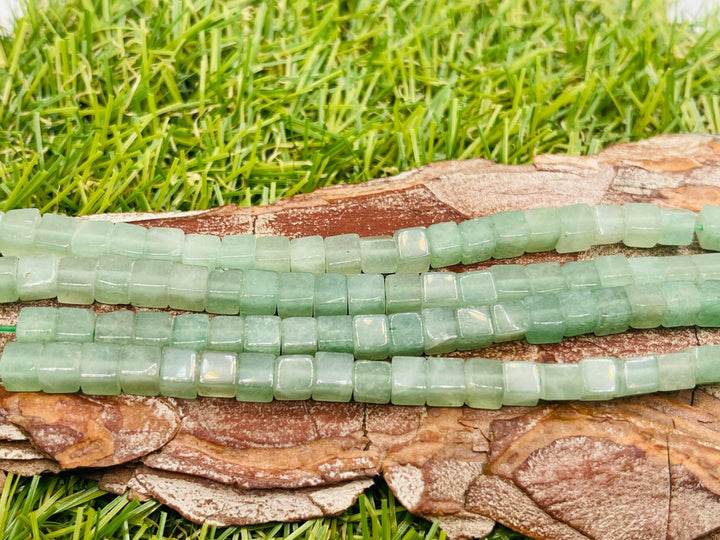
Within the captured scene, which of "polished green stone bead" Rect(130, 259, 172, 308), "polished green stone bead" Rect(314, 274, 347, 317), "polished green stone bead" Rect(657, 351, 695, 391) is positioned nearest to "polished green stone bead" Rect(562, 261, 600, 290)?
"polished green stone bead" Rect(657, 351, 695, 391)

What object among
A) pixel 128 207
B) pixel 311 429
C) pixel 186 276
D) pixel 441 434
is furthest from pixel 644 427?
pixel 128 207

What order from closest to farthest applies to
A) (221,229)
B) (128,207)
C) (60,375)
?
1. (60,375)
2. (221,229)
3. (128,207)

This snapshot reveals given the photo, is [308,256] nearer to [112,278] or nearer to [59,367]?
[112,278]

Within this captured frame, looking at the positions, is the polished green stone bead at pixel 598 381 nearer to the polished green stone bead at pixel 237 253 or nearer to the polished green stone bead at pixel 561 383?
the polished green stone bead at pixel 561 383

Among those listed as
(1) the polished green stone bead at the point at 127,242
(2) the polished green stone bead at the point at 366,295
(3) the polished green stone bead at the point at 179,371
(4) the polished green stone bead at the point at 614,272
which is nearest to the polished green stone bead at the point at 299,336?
(2) the polished green stone bead at the point at 366,295

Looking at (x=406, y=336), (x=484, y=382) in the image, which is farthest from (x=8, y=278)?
(x=484, y=382)

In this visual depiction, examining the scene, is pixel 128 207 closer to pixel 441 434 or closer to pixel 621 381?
pixel 441 434
